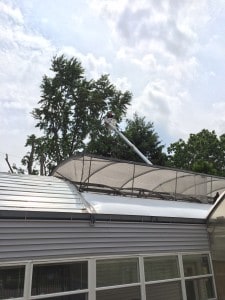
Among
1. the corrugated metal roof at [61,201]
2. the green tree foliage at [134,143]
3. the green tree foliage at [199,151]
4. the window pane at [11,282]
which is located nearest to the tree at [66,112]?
the green tree foliage at [134,143]

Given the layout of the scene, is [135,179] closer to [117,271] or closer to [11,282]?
[117,271]

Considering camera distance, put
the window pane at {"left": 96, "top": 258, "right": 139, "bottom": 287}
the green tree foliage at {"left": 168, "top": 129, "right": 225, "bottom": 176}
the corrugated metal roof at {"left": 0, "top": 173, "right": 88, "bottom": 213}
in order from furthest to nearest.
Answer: the green tree foliage at {"left": 168, "top": 129, "right": 225, "bottom": 176} → the window pane at {"left": 96, "top": 258, "right": 139, "bottom": 287} → the corrugated metal roof at {"left": 0, "top": 173, "right": 88, "bottom": 213}

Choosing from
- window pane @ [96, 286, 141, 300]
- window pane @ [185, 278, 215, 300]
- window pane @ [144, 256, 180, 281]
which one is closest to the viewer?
window pane @ [96, 286, 141, 300]

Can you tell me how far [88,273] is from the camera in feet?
19.3

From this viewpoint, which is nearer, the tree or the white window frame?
the white window frame

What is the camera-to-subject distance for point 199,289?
25.4ft

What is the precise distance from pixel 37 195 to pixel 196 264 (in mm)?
4235

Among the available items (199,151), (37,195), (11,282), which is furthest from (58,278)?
(199,151)

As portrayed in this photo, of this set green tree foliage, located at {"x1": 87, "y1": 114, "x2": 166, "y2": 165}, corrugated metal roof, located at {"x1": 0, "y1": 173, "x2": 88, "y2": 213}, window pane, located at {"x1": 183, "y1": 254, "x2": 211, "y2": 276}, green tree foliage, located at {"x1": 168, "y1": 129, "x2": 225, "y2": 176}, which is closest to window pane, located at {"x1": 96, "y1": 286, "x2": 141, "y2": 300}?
corrugated metal roof, located at {"x1": 0, "y1": 173, "x2": 88, "y2": 213}

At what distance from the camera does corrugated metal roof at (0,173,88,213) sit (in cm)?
570

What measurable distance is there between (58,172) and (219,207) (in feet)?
14.6

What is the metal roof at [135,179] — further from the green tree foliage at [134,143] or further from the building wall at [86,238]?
the green tree foliage at [134,143]

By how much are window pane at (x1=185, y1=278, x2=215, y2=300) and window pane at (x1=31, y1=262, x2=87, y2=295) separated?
2886 mm

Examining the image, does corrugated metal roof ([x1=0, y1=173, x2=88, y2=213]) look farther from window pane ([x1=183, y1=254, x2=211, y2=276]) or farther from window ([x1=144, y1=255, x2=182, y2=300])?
window pane ([x1=183, y1=254, x2=211, y2=276])
